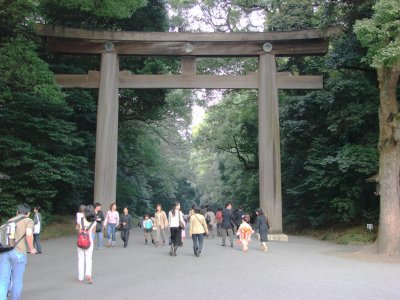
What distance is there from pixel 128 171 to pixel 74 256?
22722mm

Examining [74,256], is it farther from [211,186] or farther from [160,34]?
[211,186]

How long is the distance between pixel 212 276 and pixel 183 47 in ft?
39.8

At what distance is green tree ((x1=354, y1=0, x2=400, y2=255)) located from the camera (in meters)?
11.9

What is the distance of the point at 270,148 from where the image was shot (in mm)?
18500

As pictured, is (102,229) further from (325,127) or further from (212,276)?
(325,127)

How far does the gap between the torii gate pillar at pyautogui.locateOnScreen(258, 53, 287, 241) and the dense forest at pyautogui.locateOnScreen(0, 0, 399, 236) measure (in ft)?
7.84

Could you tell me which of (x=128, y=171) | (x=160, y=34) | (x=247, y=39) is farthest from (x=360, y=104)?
(x=128, y=171)

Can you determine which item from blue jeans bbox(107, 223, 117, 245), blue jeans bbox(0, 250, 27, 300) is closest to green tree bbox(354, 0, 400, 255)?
blue jeans bbox(107, 223, 117, 245)

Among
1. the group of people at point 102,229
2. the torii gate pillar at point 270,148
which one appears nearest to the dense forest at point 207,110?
the torii gate pillar at point 270,148

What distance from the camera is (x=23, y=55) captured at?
16016mm

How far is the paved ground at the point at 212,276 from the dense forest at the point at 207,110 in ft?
19.5

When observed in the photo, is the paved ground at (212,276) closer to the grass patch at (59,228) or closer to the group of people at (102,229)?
the group of people at (102,229)

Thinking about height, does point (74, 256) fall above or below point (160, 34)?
below

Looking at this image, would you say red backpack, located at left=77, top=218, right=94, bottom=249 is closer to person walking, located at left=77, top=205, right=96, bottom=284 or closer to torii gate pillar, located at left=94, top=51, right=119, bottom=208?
person walking, located at left=77, top=205, right=96, bottom=284
